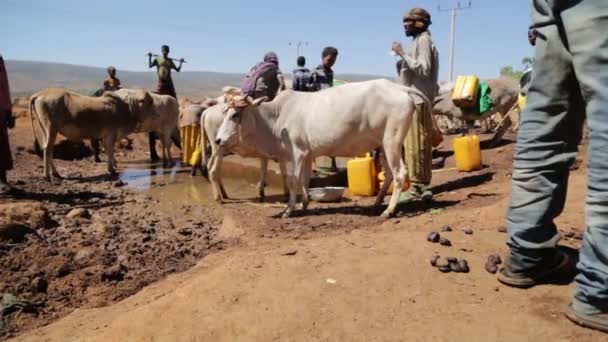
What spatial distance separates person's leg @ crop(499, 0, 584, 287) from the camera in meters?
2.51

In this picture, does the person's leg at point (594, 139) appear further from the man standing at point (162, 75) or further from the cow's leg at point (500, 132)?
the man standing at point (162, 75)

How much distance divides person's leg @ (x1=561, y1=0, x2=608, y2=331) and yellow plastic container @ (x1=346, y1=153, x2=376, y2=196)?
5258 mm

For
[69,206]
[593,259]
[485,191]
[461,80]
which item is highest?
Answer: [461,80]

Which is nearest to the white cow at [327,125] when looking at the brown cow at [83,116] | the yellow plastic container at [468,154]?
the yellow plastic container at [468,154]

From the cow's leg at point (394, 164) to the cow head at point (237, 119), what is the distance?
1876 mm

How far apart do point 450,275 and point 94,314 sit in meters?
2.43

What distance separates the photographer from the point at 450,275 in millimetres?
3027

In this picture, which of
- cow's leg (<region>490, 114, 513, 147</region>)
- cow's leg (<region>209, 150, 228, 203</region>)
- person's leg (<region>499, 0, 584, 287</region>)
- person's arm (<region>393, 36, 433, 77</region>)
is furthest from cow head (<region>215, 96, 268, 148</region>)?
cow's leg (<region>490, 114, 513, 147</region>)

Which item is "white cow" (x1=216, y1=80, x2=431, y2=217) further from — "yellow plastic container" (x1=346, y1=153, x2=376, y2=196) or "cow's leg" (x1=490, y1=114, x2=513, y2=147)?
"cow's leg" (x1=490, y1=114, x2=513, y2=147)

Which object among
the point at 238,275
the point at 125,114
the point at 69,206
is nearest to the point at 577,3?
the point at 238,275

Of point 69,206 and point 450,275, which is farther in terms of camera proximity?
point 69,206

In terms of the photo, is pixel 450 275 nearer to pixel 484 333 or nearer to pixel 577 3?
pixel 484 333

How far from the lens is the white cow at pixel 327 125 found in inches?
232

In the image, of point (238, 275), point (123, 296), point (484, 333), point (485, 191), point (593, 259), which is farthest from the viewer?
point (485, 191)
